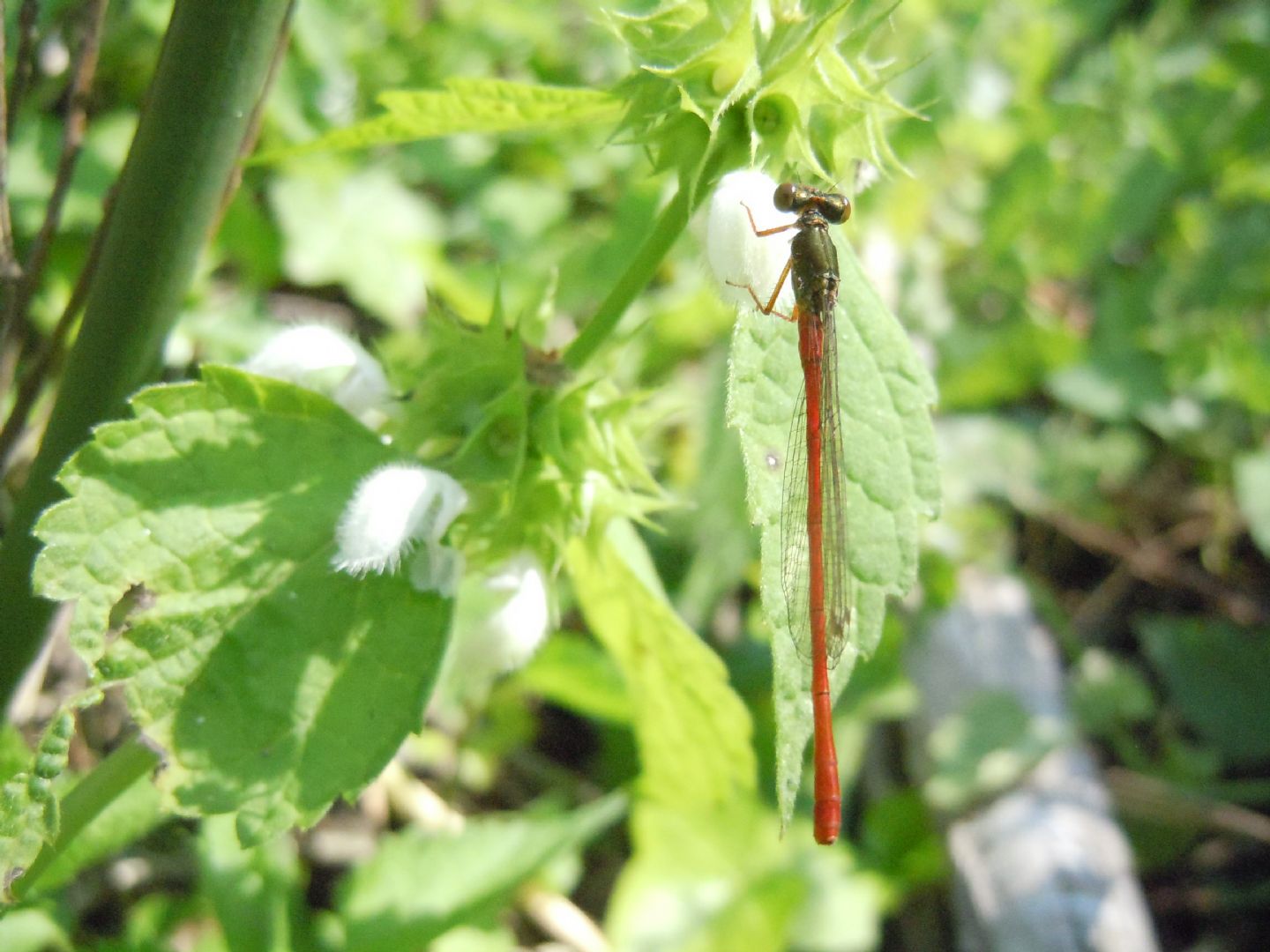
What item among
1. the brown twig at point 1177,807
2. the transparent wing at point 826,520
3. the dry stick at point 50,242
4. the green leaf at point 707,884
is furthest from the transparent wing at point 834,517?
the brown twig at point 1177,807

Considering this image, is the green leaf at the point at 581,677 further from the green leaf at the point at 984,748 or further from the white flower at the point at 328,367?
the white flower at the point at 328,367

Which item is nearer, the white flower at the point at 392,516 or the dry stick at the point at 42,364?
the white flower at the point at 392,516

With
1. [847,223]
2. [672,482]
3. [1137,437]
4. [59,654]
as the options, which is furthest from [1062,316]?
[59,654]

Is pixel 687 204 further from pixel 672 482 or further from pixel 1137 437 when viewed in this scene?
pixel 1137 437

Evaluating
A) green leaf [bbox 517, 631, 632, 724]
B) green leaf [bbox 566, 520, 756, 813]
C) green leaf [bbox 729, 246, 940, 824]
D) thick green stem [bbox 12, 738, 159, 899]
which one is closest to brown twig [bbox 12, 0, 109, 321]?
thick green stem [bbox 12, 738, 159, 899]

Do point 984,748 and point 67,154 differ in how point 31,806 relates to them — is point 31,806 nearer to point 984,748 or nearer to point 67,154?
point 67,154

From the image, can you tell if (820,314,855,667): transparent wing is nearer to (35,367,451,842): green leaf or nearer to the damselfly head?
the damselfly head

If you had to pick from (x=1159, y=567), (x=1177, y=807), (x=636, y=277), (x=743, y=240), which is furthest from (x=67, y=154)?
(x=1159, y=567)
